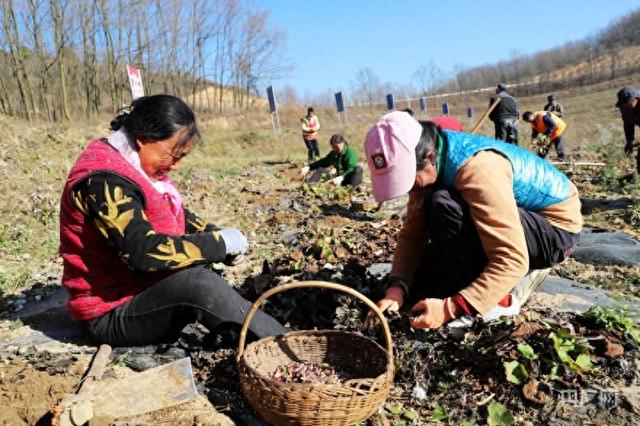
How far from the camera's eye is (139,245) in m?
2.05

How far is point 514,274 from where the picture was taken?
2029mm

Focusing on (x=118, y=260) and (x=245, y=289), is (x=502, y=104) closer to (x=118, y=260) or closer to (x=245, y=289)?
(x=245, y=289)

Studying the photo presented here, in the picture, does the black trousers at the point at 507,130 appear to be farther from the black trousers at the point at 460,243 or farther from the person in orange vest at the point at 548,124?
the black trousers at the point at 460,243

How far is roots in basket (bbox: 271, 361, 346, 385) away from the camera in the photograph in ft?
6.89

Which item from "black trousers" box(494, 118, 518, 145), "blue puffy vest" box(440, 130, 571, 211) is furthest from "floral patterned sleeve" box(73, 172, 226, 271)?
"black trousers" box(494, 118, 518, 145)

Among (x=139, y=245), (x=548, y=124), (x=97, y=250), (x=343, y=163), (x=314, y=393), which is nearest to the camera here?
(x=314, y=393)

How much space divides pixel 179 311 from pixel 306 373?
2.02 feet

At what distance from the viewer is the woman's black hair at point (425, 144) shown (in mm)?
2074

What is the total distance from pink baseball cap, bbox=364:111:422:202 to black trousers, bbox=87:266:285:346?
0.81m

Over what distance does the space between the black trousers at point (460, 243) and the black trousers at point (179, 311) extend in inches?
33.5

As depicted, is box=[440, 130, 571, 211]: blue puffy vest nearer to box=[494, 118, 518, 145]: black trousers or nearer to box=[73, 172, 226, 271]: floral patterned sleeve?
box=[73, 172, 226, 271]: floral patterned sleeve

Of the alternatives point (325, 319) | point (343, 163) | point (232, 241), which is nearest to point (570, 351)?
point (325, 319)

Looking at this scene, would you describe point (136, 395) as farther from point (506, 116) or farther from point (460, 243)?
point (506, 116)

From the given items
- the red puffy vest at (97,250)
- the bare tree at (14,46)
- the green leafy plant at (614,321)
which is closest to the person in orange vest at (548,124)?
the green leafy plant at (614,321)
